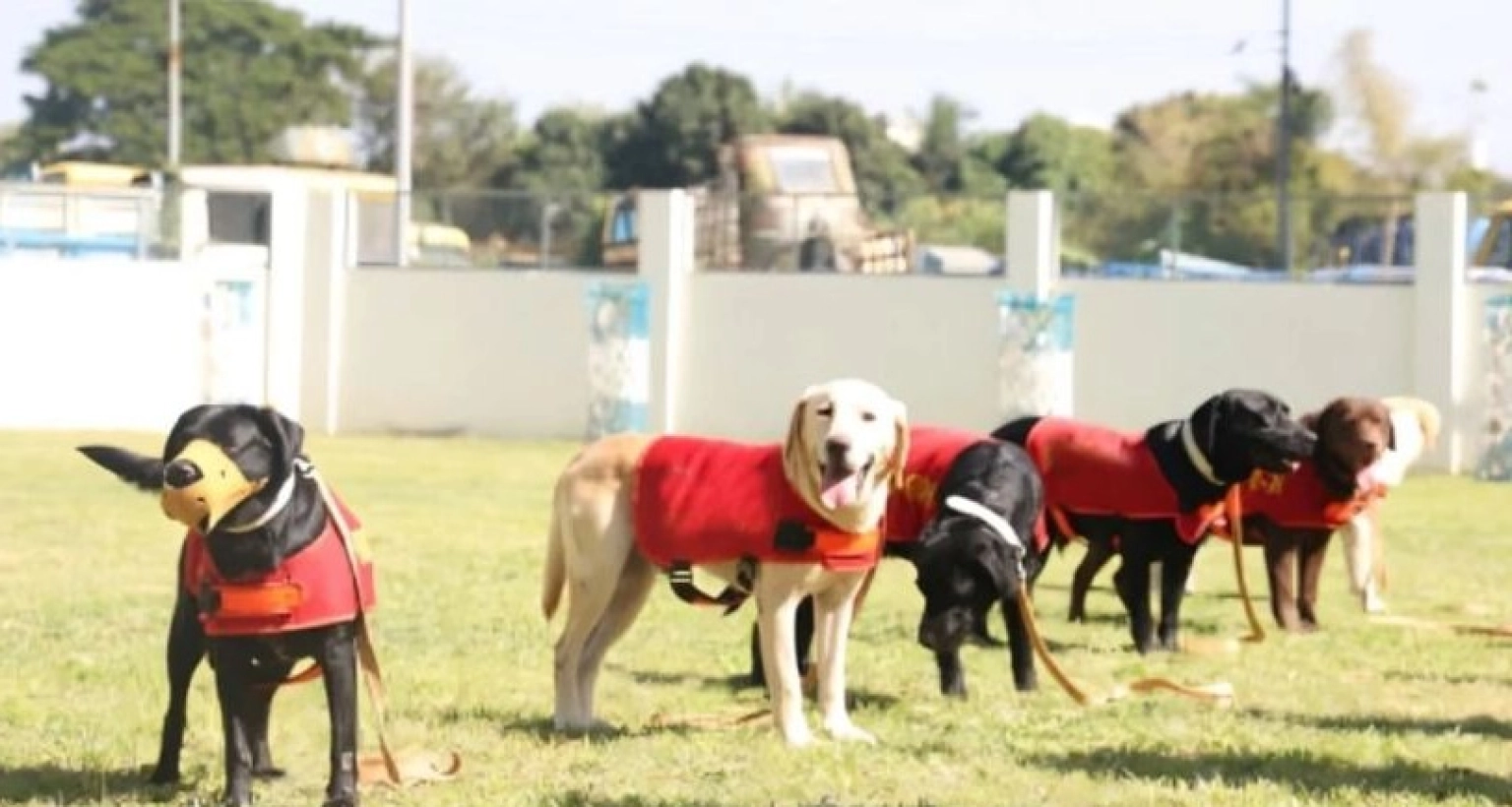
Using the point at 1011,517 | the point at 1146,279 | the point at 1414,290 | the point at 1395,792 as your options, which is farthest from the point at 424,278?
the point at 1395,792

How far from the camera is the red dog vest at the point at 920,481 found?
1185 centimetres

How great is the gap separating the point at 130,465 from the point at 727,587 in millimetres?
2865

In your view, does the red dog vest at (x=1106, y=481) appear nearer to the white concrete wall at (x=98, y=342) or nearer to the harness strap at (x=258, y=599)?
the harness strap at (x=258, y=599)

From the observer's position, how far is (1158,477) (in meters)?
13.9

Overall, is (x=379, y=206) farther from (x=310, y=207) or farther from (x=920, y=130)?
(x=920, y=130)

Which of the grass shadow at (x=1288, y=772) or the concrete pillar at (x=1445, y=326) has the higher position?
the concrete pillar at (x=1445, y=326)

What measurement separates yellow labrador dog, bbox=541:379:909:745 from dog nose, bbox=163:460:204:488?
2.46 metres

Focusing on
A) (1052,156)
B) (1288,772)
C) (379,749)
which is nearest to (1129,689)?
(1288,772)

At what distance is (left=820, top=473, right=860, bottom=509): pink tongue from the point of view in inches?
400

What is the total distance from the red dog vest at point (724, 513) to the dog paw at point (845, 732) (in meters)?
0.59

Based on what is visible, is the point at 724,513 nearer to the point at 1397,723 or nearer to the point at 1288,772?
the point at 1288,772

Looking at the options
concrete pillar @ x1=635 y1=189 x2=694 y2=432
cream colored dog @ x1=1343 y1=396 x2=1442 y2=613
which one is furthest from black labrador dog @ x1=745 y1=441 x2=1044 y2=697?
concrete pillar @ x1=635 y1=189 x2=694 y2=432

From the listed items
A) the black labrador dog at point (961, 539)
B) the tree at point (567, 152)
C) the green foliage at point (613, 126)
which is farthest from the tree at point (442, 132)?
the black labrador dog at point (961, 539)

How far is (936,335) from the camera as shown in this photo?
114 ft
